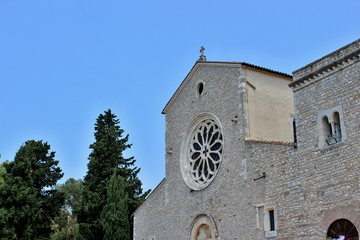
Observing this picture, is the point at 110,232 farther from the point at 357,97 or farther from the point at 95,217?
the point at 357,97

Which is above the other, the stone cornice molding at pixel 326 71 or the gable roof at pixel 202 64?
the gable roof at pixel 202 64

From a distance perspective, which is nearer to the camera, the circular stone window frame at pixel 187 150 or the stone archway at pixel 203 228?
the stone archway at pixel 203 228

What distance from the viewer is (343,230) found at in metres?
14.5

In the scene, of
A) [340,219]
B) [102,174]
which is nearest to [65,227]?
[102,174]

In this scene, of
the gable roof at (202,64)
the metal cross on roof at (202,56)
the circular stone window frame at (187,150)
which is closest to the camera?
the gable roof at (202,64)

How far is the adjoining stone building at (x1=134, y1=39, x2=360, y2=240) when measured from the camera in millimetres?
15109

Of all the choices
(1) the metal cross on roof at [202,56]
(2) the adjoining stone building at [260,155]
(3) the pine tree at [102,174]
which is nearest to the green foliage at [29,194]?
(3) the pine tree at [102,174]

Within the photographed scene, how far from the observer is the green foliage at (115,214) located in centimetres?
2512

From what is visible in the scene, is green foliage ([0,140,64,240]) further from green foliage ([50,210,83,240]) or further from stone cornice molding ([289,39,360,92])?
stone cornice molding ([289,39,360,92])

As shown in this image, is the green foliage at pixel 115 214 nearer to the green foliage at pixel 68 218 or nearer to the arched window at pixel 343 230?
the green foliage at pixel 68 218

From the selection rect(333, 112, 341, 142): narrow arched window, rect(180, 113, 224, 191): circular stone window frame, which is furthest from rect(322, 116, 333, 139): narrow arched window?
rect(180, 113, 224, 191): circular stone window frame

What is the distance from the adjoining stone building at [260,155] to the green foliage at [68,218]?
15.7 metres

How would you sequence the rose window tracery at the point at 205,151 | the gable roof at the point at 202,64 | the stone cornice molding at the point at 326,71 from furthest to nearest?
1. the rose window tracery at the point at 205,151
2. the gable roof at the point at 202,64
3. the stone cornice molding at the point at 326,71

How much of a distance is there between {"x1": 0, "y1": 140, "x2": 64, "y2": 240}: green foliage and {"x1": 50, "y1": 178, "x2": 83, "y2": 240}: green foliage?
735 centimetres
